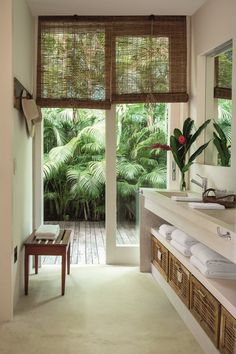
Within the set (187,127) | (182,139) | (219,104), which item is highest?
(219,104)

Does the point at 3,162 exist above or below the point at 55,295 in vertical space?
above

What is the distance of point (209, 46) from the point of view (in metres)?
3.99

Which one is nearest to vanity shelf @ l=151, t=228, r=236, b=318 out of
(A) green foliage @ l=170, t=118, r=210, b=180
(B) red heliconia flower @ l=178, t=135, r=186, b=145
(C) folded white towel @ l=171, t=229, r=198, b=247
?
(C) folded white towel @ l=171, t=229, r=198, b=247

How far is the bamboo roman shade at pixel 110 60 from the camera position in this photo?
446 centimetres

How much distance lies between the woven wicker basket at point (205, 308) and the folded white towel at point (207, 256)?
0.17 m

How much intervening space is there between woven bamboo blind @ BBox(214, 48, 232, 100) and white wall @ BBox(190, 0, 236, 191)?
0.42 feet

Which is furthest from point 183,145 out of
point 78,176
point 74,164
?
point 74,164

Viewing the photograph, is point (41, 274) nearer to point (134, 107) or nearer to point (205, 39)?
point (134, 107)

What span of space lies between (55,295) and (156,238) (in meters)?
1.12

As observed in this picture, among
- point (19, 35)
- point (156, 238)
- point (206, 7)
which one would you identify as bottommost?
point (156, 238)

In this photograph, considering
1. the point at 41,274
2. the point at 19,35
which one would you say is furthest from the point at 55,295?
the point at 19,35

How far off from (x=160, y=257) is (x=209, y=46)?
6.67 feet

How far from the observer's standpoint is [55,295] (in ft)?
12.3

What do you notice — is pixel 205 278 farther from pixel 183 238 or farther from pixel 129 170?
pixel 129 170
